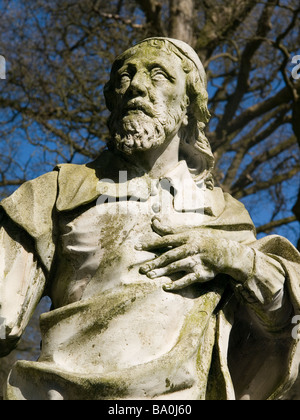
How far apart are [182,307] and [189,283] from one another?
12 centimetres

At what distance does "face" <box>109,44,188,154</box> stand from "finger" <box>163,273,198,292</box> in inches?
28.7

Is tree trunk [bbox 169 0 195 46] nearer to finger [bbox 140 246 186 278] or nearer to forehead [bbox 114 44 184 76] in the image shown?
forehead [bbox 114 44 184 76]

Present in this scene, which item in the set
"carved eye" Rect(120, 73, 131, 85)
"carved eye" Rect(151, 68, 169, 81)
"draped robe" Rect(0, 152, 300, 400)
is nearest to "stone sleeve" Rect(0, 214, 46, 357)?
"draped robe" Rect(0, 152, 300, 400)

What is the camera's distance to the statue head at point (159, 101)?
4848 millimetres

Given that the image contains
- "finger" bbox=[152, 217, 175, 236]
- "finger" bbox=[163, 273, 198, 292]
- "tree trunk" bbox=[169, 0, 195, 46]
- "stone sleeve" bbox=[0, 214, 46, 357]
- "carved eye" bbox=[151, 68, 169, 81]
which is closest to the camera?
"finger" bbox=[163, 273, 198, 292]

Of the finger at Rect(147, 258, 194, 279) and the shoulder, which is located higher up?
the shoulder

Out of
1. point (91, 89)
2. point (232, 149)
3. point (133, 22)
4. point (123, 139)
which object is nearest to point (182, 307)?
point (123, 139)

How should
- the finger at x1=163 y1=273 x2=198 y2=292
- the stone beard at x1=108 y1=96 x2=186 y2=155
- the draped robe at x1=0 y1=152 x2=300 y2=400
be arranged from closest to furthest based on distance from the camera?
the draped robe at x1=0 y1=152 x2=300 y2=400
the finger at x1=163 y1=273 x2=198 y2=292
the stone beard at x1=108 y1=96 x2=186 y2=155

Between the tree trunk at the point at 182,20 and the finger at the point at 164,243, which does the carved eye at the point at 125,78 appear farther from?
the tree trunk at the point at 182,20

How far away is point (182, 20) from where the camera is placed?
1137cm

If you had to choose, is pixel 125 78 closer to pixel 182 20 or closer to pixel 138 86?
pixel 138 86

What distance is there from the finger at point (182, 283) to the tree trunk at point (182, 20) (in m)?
6.91

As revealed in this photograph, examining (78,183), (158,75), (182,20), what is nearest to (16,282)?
(78,183)

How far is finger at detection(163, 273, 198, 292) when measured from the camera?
4.51m
